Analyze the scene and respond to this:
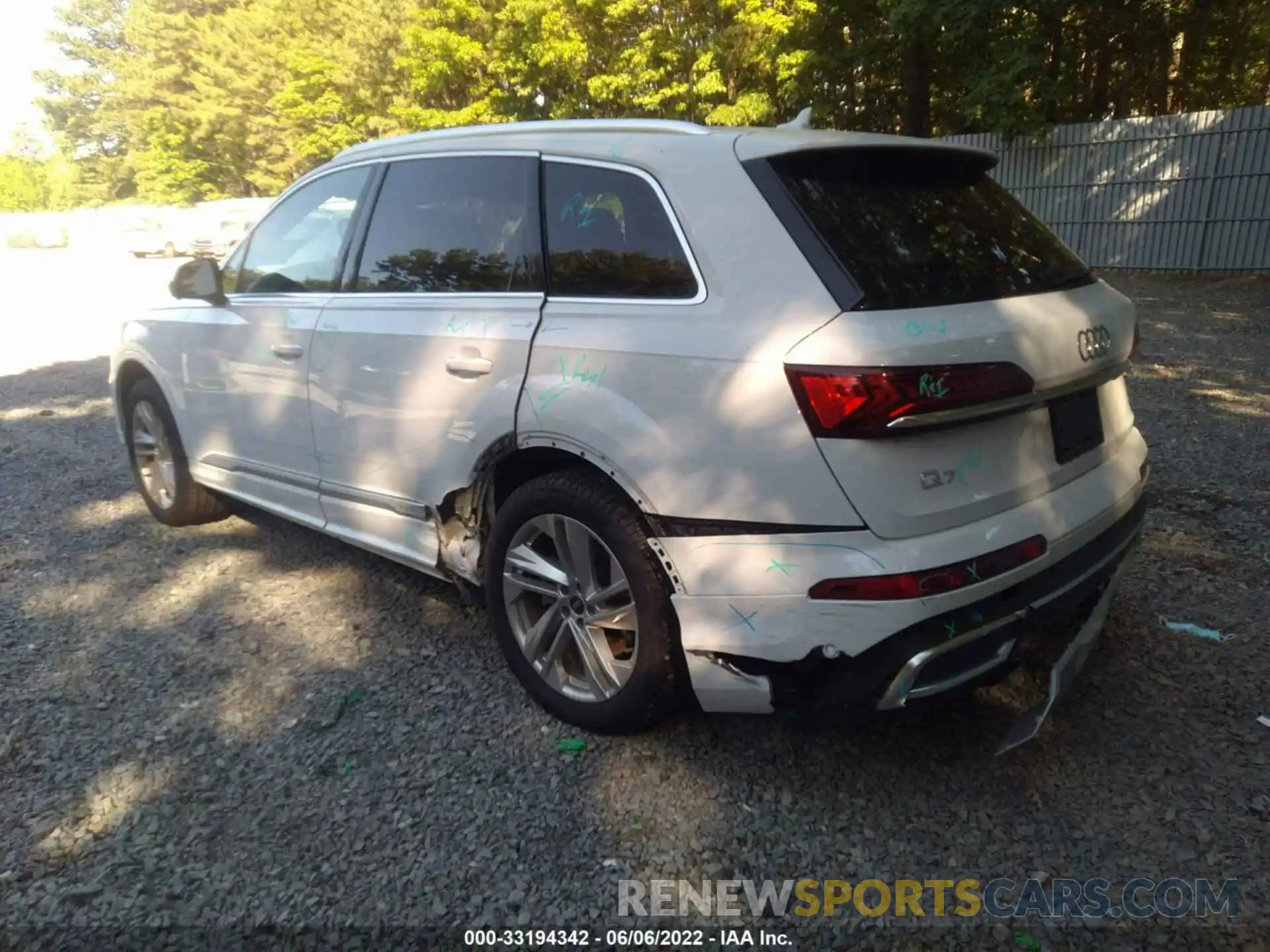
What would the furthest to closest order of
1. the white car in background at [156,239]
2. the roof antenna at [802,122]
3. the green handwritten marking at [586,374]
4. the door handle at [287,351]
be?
the white car in background at [156,239]
the door handle at [287,351]
the roof antenna at [802,122]
the green handwritten marking at [586,374]

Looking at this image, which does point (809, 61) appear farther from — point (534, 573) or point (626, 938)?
point (626, 938)

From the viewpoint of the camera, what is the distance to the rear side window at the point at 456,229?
304 cm

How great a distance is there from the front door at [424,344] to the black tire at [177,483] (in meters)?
1.44

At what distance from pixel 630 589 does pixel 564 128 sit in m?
1.58

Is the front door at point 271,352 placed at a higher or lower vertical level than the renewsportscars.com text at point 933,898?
higher

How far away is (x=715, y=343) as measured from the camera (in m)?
2.37

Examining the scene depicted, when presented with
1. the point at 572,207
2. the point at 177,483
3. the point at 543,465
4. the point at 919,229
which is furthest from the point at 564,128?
the point at 177,483

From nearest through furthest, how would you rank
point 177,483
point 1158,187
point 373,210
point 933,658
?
point 933,658 < point 373,210 < point 177,483 < point 1158,187

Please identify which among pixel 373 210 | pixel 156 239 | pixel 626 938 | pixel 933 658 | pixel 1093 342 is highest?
pixel 373 210

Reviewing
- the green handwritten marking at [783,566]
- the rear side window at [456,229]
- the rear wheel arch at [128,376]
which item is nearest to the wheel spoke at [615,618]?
the green handwritten marking at [783,566]

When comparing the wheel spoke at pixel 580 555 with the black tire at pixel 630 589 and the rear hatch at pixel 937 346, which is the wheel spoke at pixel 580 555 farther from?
the rear hatch at pixel 937 346

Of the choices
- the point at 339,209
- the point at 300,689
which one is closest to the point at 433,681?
the point at 300,689

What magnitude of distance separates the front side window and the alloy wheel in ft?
5.05

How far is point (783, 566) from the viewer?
2.31 m
